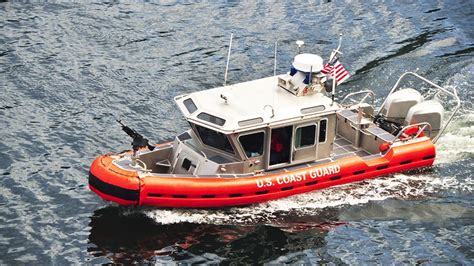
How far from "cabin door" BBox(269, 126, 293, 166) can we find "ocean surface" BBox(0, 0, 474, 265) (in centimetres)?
110

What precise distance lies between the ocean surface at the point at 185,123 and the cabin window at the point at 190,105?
8.45 feet

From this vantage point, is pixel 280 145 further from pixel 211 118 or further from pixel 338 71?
pixel 338 71

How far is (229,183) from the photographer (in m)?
20.4

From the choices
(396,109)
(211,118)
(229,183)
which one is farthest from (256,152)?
(396,109)

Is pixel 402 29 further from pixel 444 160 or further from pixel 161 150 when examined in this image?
pixel 161 150

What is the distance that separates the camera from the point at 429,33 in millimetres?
31859

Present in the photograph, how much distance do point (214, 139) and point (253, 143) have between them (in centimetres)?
100

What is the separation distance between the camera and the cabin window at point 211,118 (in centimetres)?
2008

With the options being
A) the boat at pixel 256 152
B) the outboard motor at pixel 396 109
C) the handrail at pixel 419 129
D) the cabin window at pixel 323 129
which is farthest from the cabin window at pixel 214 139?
the outboard motor at pixel 396 109

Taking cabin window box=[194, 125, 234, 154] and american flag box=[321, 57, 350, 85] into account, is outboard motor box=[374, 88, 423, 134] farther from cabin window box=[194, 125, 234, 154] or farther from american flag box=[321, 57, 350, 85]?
cabin window box=[194, 125, 234, 154]

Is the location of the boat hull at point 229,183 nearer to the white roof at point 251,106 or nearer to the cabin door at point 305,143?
the cabin door at point 305,143

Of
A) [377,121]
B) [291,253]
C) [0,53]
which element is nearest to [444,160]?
[377,121]

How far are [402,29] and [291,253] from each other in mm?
15497

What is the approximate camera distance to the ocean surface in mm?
19812
